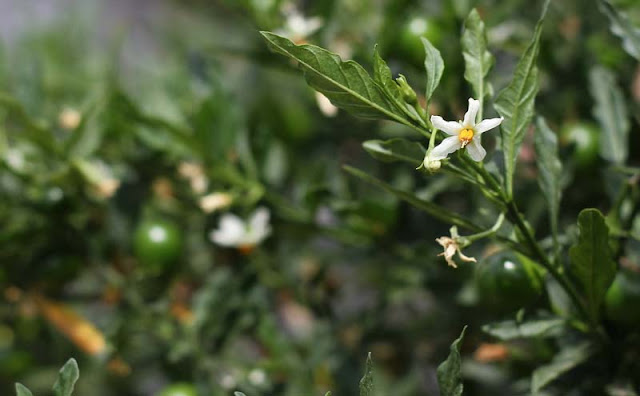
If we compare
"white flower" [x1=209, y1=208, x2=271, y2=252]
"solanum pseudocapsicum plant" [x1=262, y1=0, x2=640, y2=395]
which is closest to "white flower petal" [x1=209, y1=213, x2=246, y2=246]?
"white flower" [x1=209, y1=208, x2=271, y2=252]

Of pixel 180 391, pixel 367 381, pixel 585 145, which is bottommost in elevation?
pixel 367 381

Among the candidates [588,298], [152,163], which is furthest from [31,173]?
[588,298]

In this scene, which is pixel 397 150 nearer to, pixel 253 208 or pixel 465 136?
pixel 465 136

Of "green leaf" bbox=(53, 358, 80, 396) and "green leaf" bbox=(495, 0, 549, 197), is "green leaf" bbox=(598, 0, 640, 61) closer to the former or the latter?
"green leaf" bbox=(495, 0, 549, 197)

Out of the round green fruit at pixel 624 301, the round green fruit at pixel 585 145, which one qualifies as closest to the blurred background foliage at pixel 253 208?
the round green fruit at pixel 585 145

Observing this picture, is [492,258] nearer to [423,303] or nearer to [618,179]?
[618,179]

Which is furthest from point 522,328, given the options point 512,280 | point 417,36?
point 417,36
